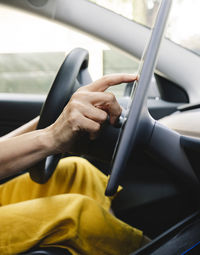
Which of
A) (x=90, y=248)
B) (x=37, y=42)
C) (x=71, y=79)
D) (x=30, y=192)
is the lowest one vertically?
(x=37, y=42)

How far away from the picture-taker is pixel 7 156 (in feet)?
2.08

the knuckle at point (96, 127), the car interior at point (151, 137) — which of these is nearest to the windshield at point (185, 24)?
the car interior at point (151, 137)

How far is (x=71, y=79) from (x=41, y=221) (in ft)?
1.03

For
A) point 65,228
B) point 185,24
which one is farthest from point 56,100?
point 185,24

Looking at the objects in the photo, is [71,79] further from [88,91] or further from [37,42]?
[37,42]

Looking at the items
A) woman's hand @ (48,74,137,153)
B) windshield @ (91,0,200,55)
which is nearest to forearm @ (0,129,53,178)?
woman's hand @ (48,74,137,153)

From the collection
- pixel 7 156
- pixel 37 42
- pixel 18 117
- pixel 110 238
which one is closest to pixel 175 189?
pixel 110 238

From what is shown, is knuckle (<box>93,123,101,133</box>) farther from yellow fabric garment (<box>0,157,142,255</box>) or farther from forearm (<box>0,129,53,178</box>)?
yellow fabric garment (<box>0,157,142,255</box>)

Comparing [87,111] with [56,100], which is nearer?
[87,111]

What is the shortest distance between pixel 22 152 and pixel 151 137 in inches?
10.2

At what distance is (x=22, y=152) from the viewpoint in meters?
0.63

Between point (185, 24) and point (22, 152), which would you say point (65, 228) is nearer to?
point (22, 152)

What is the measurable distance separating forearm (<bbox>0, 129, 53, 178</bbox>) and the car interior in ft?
0.24

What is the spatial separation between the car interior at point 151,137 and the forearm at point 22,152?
7 centimetres
